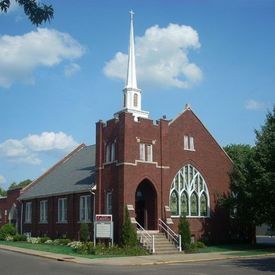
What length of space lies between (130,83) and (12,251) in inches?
623

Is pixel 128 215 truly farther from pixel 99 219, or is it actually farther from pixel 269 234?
pixel 269 234

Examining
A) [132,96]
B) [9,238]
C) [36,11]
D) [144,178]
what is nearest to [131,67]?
[132,96]

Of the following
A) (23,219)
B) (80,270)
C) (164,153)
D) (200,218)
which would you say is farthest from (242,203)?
(23,219)

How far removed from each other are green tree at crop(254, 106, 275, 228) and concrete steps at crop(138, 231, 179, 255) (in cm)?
667

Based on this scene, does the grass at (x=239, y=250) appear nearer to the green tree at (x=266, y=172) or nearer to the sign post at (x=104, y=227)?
the green tree at (x=266, y=172)

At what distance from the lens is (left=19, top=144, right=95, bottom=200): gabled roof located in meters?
42.3

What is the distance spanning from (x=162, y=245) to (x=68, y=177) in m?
15.1

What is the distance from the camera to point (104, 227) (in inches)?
1346

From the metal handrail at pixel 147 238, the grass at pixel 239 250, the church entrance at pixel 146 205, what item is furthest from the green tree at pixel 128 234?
the grass at pixel 239 250

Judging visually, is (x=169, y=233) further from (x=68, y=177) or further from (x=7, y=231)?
(x=7, y=231)

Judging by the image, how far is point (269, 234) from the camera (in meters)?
65.4

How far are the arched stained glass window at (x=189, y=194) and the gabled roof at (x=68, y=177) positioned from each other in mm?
6422

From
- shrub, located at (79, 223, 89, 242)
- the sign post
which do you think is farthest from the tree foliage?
shrub, located at (79, 223, 89, 242)

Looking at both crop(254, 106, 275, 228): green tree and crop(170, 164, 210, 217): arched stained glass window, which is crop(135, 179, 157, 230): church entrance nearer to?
crop(170, 164, 210, 217): arched stained glass window
